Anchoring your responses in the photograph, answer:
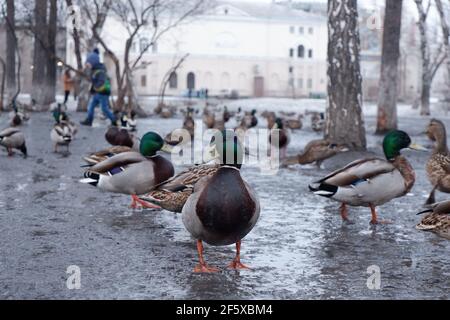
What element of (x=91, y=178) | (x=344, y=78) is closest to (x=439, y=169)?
(x=91, y=178)

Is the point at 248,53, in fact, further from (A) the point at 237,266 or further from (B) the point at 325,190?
(A) the point at 237,266

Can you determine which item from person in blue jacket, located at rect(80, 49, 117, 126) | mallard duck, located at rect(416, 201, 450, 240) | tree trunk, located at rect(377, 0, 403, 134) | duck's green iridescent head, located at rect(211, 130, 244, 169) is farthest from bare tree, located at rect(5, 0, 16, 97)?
mallard duck, located at rect(416, 201, 450, 240)

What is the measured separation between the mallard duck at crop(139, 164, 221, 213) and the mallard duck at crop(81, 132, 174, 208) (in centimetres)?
71

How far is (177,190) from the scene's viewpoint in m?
5.64

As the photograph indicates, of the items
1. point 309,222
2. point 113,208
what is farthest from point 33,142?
point 309,222

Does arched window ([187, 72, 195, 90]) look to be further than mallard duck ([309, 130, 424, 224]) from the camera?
Yes

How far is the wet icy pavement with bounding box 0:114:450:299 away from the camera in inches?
166

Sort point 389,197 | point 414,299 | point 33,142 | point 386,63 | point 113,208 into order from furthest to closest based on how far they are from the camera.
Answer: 1. point 386,63
2. point 33,142
3. point 113,208
4. point 389,197
5. point 414,299

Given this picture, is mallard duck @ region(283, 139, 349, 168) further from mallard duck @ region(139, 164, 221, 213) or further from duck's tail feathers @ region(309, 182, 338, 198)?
mallard duck @ region(139, 164, 221, 213)
